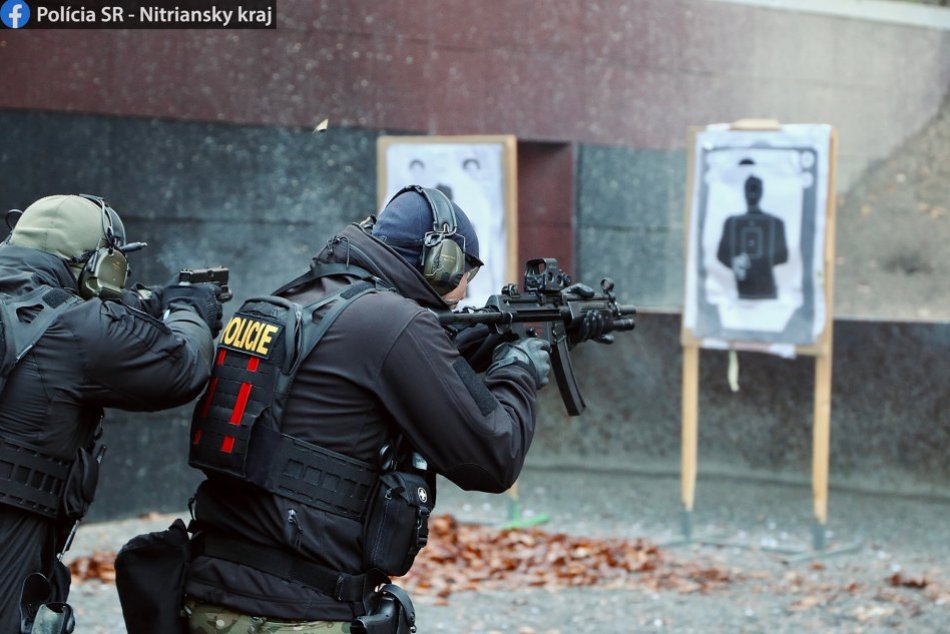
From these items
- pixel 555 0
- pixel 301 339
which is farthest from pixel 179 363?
pixel 555 0

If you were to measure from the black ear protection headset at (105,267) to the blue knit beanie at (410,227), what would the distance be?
0.86 meters

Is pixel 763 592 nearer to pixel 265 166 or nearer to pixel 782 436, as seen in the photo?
pixel 782 436

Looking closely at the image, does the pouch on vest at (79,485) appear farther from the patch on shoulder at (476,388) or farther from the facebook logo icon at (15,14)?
the facebook logo icon at (15,14)

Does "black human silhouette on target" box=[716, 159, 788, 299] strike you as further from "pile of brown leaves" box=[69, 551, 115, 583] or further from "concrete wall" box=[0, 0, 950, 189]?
"pile of brown leaves" box=[69, 551, 115, 583]

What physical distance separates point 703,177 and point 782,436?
1.67 metres

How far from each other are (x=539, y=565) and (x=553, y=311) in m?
3.12

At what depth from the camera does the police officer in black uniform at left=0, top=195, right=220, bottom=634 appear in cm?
338

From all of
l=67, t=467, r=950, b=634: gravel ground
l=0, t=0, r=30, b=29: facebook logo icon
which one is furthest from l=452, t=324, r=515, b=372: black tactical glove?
l=0, t=0, r=30, b=29: facebook logo icon

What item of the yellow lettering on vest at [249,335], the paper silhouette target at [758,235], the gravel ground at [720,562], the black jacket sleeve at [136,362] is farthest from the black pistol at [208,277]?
the paper silhouette target at [758,235]

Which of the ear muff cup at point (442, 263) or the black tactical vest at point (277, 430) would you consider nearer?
the black tactical vest at point (277, 430)

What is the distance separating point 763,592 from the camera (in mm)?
6152

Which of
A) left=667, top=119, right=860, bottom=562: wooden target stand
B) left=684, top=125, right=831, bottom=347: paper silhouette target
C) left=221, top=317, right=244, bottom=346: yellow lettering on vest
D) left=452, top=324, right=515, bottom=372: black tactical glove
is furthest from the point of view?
left=684, top=125, right=831, bottom=347: paper silhouette target

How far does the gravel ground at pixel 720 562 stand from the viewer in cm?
565

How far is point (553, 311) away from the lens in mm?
3799
